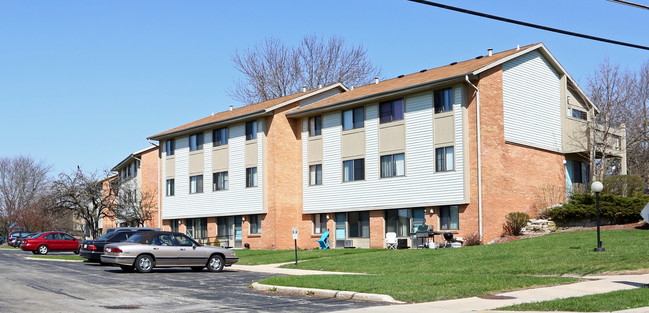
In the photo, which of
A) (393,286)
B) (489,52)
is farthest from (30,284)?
(489,52)

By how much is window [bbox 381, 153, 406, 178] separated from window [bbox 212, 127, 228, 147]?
1214 cm

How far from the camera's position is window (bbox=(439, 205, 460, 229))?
3341 centimetres

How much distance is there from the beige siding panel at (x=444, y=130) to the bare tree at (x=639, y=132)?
20460 mm

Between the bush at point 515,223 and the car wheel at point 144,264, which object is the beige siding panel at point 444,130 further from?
the car wheel at point 144,264

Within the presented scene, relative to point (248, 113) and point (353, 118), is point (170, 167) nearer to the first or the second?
point (248, 113)

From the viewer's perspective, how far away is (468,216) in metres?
32.6

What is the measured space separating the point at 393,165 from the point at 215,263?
42.7 ft

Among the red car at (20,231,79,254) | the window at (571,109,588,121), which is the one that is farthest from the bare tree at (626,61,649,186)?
the red car at (20,231,79,254)

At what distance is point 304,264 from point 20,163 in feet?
293

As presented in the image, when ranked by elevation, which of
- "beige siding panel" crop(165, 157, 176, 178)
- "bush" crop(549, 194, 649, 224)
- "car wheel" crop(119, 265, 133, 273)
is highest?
"beige siding panel" crop(165, 157, 176, 178)

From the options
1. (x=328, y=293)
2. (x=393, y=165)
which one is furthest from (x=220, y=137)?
(x=328, y=293)

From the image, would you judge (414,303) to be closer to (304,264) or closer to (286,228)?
(304,264)

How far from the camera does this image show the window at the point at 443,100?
1330 inches

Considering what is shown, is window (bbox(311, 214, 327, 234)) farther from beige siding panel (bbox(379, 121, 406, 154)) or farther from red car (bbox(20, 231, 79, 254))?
red car (bbox(20, 231, 79, 254))
